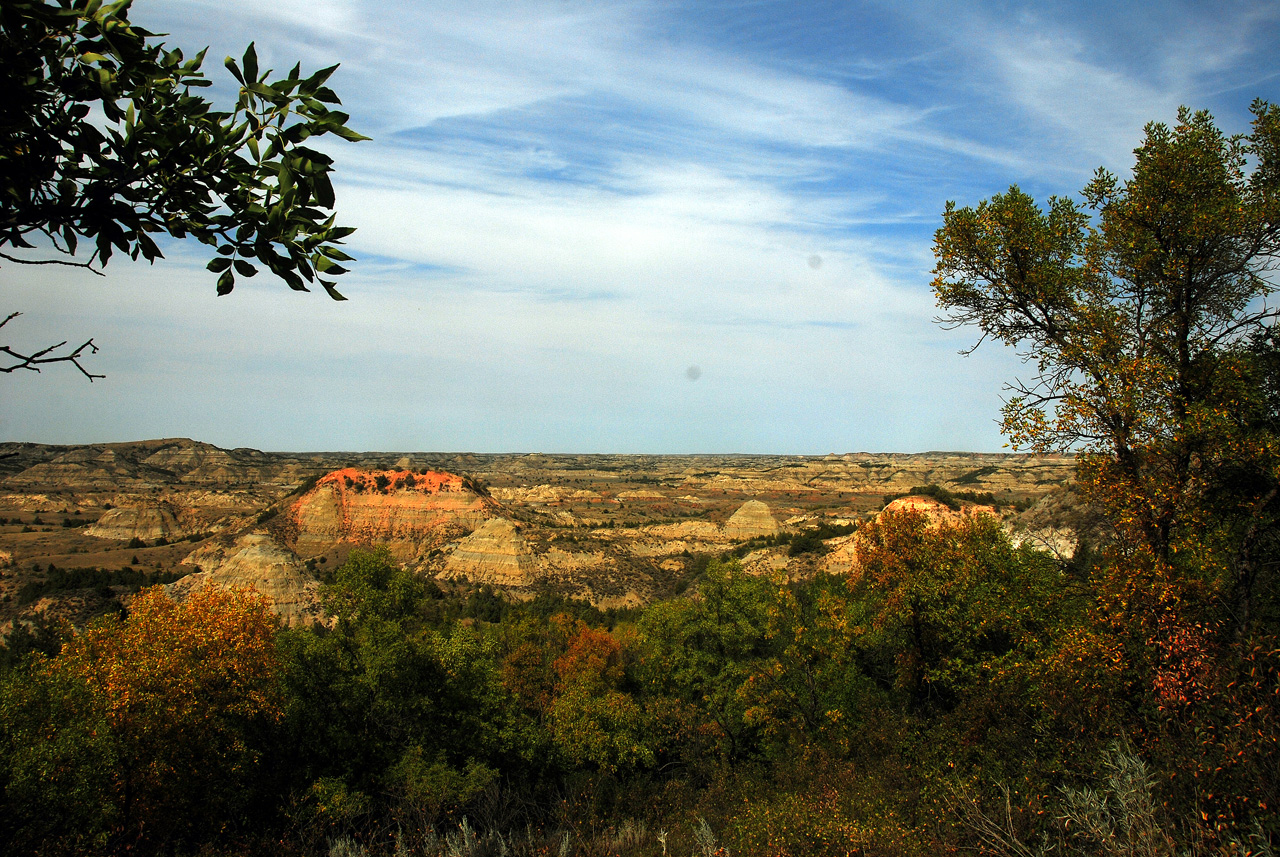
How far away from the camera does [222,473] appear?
153500mm

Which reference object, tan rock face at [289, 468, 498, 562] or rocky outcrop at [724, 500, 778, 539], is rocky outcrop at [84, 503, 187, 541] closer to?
tan rock face at [289, 468, 498, 562]

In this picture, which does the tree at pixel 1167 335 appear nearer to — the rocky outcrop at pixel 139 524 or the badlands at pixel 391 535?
the badlands at pixel 391 535

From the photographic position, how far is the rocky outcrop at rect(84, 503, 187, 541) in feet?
258

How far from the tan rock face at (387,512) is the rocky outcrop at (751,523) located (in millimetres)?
33936

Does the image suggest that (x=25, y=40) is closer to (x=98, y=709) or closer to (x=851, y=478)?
(x=98, y=709)

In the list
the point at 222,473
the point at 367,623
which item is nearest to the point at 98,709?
the point at 367,623

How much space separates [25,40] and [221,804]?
17.0m

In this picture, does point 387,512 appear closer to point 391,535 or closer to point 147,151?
point 391,535

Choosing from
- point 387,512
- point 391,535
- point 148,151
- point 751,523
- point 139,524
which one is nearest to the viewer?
point 148,151

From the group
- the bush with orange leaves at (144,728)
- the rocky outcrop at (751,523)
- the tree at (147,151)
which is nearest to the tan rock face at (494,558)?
the rocky outcrop at (751,523)

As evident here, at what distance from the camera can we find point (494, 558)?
68125 millimetres

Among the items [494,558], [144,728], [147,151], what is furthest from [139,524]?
[147,151]

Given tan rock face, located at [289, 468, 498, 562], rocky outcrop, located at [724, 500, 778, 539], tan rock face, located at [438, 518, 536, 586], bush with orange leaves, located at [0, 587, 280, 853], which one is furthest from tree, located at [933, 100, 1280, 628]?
rocky outcrop, located at [724, 500, 778, 539]

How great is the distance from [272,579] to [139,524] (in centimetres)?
4673
